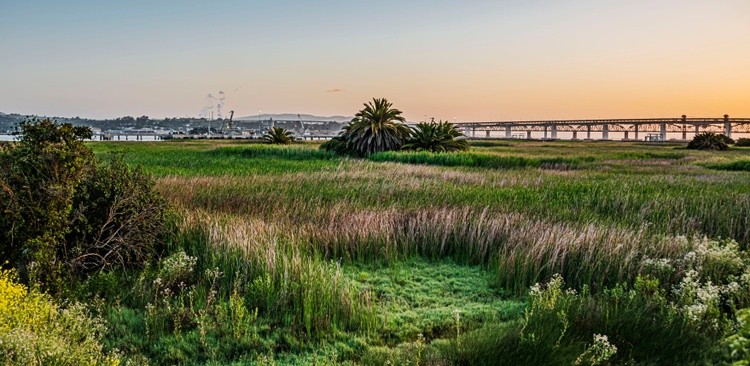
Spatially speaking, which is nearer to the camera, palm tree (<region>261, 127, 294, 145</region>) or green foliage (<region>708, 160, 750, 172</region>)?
green foliage (<region>708, 160, 750, 172</region>)

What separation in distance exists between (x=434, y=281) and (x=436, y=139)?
22223mm

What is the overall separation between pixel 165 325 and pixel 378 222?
14.2 ft

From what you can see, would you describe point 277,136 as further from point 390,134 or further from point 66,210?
point 66,210

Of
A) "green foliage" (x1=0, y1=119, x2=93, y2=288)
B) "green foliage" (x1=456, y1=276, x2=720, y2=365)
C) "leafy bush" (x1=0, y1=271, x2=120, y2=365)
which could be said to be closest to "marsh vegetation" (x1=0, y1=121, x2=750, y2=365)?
"green foliage" (x1=456, y1=276, x2=720, y2=365)

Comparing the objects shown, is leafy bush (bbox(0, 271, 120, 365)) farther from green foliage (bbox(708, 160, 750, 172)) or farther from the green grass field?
green foliage (bbox(708, 160, 750, 172))

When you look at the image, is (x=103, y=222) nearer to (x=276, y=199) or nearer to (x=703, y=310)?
(x=276, y=199)

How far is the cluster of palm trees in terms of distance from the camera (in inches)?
1168

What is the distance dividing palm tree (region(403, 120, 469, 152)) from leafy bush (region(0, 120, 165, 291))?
21.6 meters

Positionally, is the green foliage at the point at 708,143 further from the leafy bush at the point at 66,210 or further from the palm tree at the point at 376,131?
the leafy bush at the point at 66,210

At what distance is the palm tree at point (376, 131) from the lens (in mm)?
30078

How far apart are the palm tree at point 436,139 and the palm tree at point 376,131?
1.18 meters

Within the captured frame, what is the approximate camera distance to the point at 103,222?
333 inches

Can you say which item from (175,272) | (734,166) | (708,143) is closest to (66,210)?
(175,272)

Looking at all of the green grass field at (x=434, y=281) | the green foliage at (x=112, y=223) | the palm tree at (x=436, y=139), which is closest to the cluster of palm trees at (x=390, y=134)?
the palm tree at (x=436, y=139)
